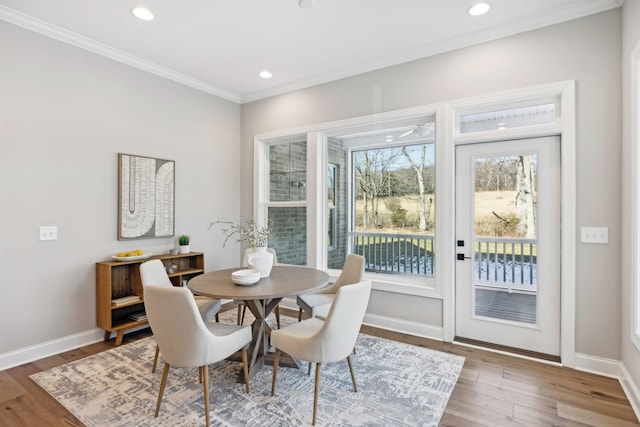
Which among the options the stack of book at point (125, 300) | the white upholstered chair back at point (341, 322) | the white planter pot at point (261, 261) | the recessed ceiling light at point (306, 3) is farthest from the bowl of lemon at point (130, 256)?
the recessed ceiling light at point (306, 3)

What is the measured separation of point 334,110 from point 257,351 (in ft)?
9.00

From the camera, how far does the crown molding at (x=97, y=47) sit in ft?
9.08

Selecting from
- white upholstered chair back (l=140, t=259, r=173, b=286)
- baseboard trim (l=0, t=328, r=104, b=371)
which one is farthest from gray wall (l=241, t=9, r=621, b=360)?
baseboard trim (l=0, t=328, r=104, b=371)

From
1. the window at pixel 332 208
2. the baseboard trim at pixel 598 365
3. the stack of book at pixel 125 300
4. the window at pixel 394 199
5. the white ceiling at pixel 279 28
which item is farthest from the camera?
the window at pixel 332 208

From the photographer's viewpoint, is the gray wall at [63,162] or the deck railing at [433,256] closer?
the gray wall at [63,162]

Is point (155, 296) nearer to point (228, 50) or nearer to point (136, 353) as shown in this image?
point (136, 353)

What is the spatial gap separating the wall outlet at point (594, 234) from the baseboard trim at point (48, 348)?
4.42m

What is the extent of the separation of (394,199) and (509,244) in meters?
1.31

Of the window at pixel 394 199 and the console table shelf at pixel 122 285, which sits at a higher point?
the window at pixel 394 199

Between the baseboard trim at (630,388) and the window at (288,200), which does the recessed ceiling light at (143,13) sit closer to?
the window at (288,200)

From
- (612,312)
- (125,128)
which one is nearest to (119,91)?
(125,128)

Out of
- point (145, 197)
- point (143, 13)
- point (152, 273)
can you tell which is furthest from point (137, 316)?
point (143, 13)

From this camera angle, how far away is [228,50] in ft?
11.2

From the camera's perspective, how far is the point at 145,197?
3.66 m
